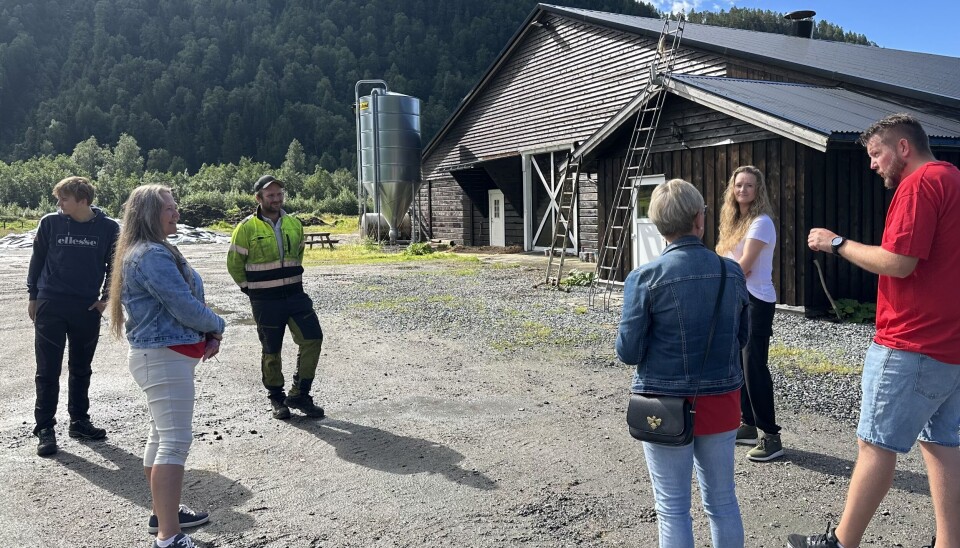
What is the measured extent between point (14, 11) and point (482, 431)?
5912 inches

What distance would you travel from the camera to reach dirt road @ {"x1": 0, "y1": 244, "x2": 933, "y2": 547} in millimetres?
3834

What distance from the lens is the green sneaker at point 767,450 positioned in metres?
4.69

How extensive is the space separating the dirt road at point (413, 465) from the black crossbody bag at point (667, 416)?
1.06 meters

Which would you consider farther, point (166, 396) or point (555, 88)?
point (555, 88)

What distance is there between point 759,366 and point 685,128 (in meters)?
8.43

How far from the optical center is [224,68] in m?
120

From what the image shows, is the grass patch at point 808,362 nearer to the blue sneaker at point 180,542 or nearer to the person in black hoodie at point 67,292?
the blue sneaker at point 180,542

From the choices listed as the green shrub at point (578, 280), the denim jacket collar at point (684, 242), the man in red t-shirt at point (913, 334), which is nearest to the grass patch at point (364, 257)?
the green shrub at point (578, 280)

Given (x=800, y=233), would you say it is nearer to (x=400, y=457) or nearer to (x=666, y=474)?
(x=400, y=457)

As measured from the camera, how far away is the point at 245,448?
521cm

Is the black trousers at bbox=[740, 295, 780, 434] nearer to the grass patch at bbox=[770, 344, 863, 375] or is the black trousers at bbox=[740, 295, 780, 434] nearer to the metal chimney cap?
the grass patch at bbox=[770, 344, 863, 375]

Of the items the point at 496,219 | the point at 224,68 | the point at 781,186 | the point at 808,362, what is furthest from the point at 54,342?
the point at 224,68

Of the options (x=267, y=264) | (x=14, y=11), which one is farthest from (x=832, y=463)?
(x=14, y=11)

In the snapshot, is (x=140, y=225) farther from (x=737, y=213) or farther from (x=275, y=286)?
(x=737, y=213)
